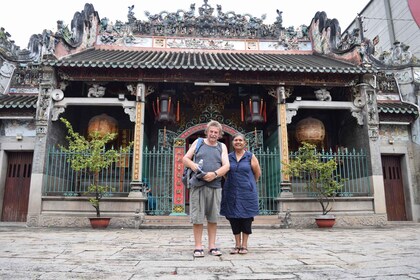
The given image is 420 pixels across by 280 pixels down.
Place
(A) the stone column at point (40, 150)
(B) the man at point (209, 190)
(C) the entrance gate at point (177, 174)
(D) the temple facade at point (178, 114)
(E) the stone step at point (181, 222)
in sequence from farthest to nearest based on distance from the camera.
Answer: (C) the entrance gate at point (177, 174), (D) the temple facade at point (178, 114), (A) the stone column at point (40, 150), (E) the stone step at point (181, 222), (B) the man at point (209, 190)

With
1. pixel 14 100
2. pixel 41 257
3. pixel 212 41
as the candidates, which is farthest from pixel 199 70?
pixel 41 257

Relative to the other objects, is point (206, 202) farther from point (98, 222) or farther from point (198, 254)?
point (98, 222)

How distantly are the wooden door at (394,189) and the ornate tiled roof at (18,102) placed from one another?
33.2 feet

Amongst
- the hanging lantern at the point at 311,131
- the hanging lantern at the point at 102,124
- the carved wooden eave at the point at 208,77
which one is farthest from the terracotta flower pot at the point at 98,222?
the hanging lantern at the point at 311,131

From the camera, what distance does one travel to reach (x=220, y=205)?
365 centimetres

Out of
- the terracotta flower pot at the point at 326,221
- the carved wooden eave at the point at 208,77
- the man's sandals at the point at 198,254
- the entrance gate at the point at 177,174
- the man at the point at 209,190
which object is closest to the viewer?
the man's sandals at the point at 198,254

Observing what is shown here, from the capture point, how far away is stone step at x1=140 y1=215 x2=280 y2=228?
7410 millimetres

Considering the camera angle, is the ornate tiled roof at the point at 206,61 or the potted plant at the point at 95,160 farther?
the ornate tiled roof at the point at 206,61

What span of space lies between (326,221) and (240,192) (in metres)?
4.73

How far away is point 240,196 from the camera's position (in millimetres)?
3609

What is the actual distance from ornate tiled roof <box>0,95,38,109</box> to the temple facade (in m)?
0.05

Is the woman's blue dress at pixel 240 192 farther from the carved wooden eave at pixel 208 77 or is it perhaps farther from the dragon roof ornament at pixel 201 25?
the dragon roof ornament at pixel 201 25

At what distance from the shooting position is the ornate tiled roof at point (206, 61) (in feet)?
27.1

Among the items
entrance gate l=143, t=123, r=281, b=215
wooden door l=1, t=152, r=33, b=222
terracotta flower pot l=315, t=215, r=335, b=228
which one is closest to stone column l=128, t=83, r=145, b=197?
entrance gate l=143, t=123, r=281, b=215
